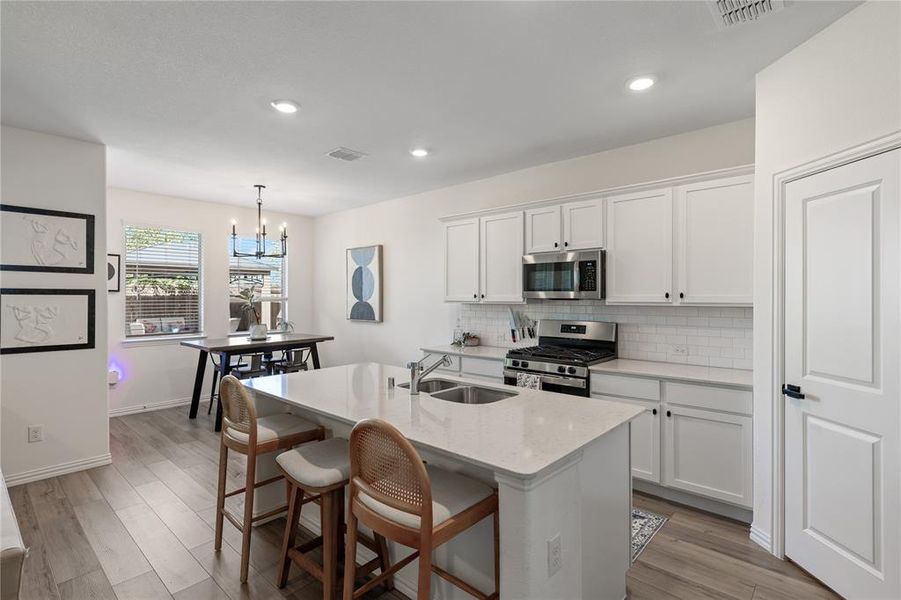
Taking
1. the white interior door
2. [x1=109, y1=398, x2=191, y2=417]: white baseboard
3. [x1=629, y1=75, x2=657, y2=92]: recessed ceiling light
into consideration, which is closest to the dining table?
[x1=109, y1=398, x2=191, y2=417]: white baseboard

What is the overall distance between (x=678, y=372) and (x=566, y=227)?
1.43 metres

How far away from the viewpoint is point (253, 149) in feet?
12.3

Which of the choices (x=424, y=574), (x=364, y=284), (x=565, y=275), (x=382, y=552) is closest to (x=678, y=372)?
(x=565, y=275)

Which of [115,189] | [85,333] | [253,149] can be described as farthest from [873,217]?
[115,189]

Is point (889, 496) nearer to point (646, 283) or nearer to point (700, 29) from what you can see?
point (646, 283)

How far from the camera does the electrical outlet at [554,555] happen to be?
1.48 m

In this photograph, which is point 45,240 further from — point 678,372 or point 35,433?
point 678,372

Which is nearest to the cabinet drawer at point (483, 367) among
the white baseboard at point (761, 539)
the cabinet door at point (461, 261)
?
the cabinet door at point (461, 261)

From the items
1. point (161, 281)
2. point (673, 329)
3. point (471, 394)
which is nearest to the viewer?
point (471, 394)

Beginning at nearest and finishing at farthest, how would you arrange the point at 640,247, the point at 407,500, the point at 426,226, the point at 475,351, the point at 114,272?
the point at 407,500, the point at 640,247, the point at 475,351, the point at 114,272, the point at 426,226

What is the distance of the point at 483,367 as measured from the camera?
4.07 meters

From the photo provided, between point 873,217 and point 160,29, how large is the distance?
3.34m

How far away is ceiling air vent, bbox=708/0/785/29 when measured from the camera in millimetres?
1918

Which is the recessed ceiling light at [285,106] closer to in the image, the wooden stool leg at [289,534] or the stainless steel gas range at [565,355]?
the wooden stool leg at [289,534]
